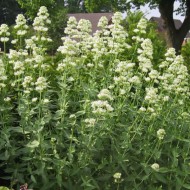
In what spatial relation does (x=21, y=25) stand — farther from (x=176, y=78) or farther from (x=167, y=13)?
(x=167, y=13)

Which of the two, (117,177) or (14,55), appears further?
(14,55)

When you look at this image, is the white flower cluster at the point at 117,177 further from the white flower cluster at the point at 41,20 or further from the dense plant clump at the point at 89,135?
the white flower cluster at the point at 41,20

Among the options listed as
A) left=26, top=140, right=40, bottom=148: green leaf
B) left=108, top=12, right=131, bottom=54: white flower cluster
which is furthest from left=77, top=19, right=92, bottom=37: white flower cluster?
left=26, top=140, right=40, bottom=148: green leaf

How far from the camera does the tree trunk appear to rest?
17.7 m

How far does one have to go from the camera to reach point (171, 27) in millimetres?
17797

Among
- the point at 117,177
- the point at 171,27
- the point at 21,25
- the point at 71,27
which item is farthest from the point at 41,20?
the point at 171,27

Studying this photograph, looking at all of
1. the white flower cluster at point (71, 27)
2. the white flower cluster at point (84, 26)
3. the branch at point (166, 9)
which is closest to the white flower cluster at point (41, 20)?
the white flower cluster at point (71, 27)

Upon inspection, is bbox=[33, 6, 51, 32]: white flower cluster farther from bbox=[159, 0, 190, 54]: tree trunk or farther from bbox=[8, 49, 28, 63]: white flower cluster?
bbox=[159, 0, 190, 54]: tree trunk

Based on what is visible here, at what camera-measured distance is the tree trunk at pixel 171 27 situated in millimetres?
17656

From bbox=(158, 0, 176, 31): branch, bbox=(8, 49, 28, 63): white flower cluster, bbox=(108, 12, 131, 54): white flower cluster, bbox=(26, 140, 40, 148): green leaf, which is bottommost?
bbox=(26, 140, 40, 148): green leaf

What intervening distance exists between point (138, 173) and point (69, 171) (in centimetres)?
68

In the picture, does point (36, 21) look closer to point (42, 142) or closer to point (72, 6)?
point (42, 142)

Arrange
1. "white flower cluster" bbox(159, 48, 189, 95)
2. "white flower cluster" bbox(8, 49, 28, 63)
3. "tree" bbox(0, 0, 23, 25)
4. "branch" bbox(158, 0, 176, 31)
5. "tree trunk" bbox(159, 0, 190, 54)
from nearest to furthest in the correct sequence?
1. "white flower cluster" bbox(8, 49, 28, 63)
2. "white flower cluster" bbox(159, 48, 189, 95)
3. "tree trunk" bbox(159, 0, 190, 54)
4. "branch" bbox(158, 0, 176, 31)
5. "tree" bbox(0, 0, 23, 25)

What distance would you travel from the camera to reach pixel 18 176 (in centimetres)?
336
